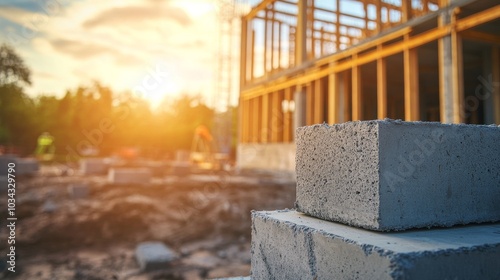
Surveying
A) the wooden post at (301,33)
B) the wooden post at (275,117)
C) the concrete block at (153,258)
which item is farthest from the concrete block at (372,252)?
the wooden post at (275,117)

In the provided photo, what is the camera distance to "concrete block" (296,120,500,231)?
1.42 meters

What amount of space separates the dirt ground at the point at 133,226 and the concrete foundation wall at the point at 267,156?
99 cm

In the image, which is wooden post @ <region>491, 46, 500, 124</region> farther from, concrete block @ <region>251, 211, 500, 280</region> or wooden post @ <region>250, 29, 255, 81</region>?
wooden post @ <region>250, 29, 255, 81</region>

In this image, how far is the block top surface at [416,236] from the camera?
4.07 ft

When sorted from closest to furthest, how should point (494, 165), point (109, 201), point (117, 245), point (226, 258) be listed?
point (494, 165), point (226, 258), point (117, 245), point (109, 201)

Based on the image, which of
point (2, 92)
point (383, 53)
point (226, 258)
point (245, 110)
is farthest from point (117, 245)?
point (2, 92)

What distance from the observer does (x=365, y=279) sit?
4.02ft

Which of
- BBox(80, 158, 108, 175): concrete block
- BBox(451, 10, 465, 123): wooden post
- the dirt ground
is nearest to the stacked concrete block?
the dirt ground

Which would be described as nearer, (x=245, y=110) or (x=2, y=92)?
(x=245, y=110)

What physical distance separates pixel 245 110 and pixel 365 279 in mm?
13141

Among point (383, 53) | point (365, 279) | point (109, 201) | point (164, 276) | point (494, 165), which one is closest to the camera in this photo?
point (365, 279)

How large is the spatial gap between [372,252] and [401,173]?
1.37ft

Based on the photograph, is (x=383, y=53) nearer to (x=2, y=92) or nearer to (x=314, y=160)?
(x=314, y=160)

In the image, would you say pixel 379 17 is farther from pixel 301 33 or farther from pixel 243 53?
pixel 243 53
